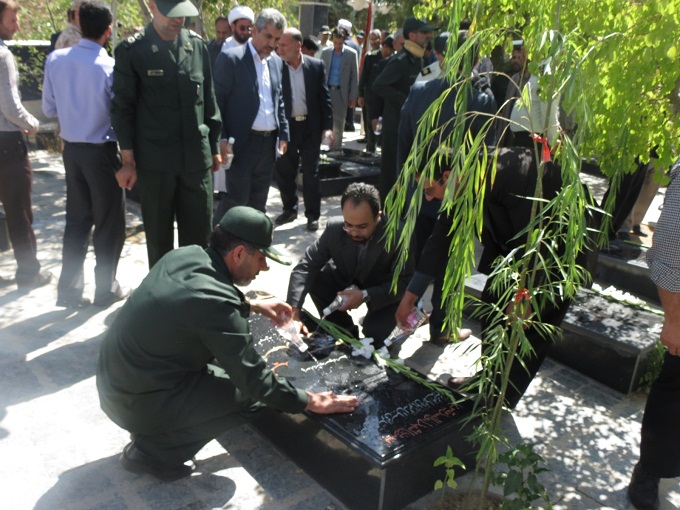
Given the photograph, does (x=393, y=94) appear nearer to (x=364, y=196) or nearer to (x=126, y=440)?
(x=364, y=196)

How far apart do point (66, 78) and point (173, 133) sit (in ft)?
2.62

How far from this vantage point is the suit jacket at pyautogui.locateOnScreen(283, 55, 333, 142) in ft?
21.9

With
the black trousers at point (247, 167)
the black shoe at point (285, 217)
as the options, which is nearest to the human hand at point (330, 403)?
the black trousers at point (247, 167)

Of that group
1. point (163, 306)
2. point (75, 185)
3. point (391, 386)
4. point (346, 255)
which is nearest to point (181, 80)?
point (75, 185)

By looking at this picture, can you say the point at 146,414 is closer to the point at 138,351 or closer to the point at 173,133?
the point at 138,351

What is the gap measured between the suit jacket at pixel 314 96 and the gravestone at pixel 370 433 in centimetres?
380

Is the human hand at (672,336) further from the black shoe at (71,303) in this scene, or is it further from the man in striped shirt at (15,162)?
the man in striped shirt at (15,162)

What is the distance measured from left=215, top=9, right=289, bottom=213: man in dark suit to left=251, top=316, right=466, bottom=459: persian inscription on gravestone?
2.14m

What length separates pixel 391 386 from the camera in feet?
10.7

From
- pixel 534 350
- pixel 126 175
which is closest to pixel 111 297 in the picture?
pixel 126 175

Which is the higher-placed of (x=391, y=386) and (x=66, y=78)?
(x=66, y=78)

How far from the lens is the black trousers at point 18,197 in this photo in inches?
189

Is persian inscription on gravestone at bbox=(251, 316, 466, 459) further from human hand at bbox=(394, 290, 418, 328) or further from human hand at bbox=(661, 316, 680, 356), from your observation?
human hand at bbox=(661, 316, 680, 356)

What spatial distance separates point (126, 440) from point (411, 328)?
69.7 inches
